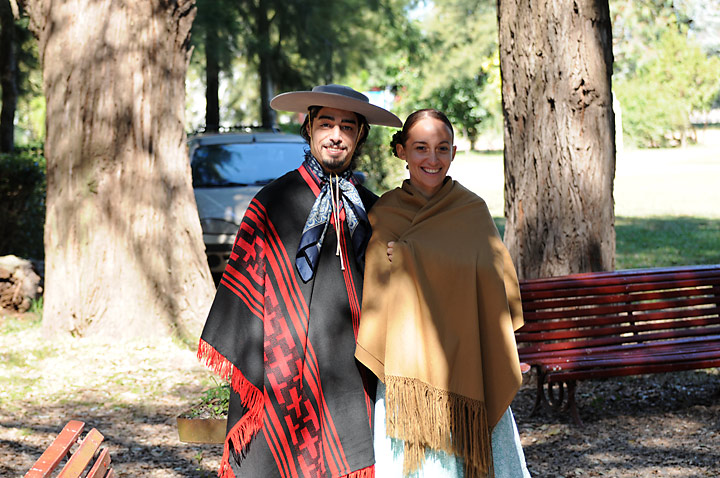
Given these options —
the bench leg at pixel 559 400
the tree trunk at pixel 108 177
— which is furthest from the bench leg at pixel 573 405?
the tree trunk at pixel 108 177

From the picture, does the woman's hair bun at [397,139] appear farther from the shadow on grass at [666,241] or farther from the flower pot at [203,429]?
the shadow on grass at [666,241]

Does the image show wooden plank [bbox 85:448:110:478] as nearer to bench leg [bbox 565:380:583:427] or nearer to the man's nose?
the man's nose

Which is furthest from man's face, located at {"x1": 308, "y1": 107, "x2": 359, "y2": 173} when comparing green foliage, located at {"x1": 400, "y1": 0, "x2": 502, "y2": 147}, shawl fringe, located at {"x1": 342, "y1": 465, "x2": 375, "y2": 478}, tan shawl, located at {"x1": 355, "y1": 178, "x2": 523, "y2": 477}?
green foliage, located at {"x1": 400, "y1": 0, "x2": 502, "y2": 147}

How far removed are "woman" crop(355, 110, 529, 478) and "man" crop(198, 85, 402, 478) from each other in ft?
0.35

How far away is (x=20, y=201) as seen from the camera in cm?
1113

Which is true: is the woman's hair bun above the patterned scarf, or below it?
above

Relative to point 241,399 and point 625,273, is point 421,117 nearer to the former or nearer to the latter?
Answer: point 241,399

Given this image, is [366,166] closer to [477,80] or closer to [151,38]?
[151,38]

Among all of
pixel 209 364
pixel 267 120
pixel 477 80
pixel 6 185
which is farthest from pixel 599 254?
pixel 477 80

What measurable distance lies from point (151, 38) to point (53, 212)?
1679 mm

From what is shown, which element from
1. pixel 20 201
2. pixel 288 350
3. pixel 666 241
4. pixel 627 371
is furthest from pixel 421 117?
pixel 666 241

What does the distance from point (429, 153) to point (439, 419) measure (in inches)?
34.8

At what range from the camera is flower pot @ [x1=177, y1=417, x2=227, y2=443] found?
371cm

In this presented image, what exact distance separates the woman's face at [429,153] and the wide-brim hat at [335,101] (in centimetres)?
19
